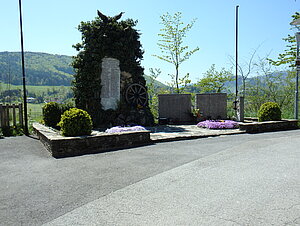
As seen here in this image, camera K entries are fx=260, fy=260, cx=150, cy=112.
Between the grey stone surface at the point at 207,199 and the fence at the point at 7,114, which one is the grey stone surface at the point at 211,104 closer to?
the fence at the point at 7,114

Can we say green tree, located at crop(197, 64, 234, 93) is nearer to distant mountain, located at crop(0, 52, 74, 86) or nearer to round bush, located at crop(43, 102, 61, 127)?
round bush, located at crop(43, 102, 61, 127)

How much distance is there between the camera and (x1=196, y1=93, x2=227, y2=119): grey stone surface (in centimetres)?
1636

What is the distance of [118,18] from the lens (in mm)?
13906

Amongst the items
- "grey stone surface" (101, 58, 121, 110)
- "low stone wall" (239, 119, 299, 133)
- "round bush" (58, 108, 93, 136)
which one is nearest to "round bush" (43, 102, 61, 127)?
"grey stone surface" (101, 58, 121, 110)

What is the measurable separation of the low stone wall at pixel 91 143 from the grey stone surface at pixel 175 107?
6892 millimetres

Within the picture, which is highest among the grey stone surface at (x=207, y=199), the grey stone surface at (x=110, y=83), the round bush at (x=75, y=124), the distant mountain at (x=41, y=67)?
the distant mountain at (x=41, y=67)

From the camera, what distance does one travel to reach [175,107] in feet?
51.8

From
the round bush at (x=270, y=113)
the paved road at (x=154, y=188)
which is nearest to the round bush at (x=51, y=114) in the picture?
the paved road at (x=154, y=188)

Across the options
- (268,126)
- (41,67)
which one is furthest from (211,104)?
(41,67)

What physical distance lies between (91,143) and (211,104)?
10.5 m

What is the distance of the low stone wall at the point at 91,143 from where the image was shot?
7.18m

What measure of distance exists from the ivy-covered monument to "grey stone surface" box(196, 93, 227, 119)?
3841mm

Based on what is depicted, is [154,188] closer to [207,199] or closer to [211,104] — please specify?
[207,199]

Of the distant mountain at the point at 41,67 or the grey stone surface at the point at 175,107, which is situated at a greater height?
the distant mountain at the point at 41,67
